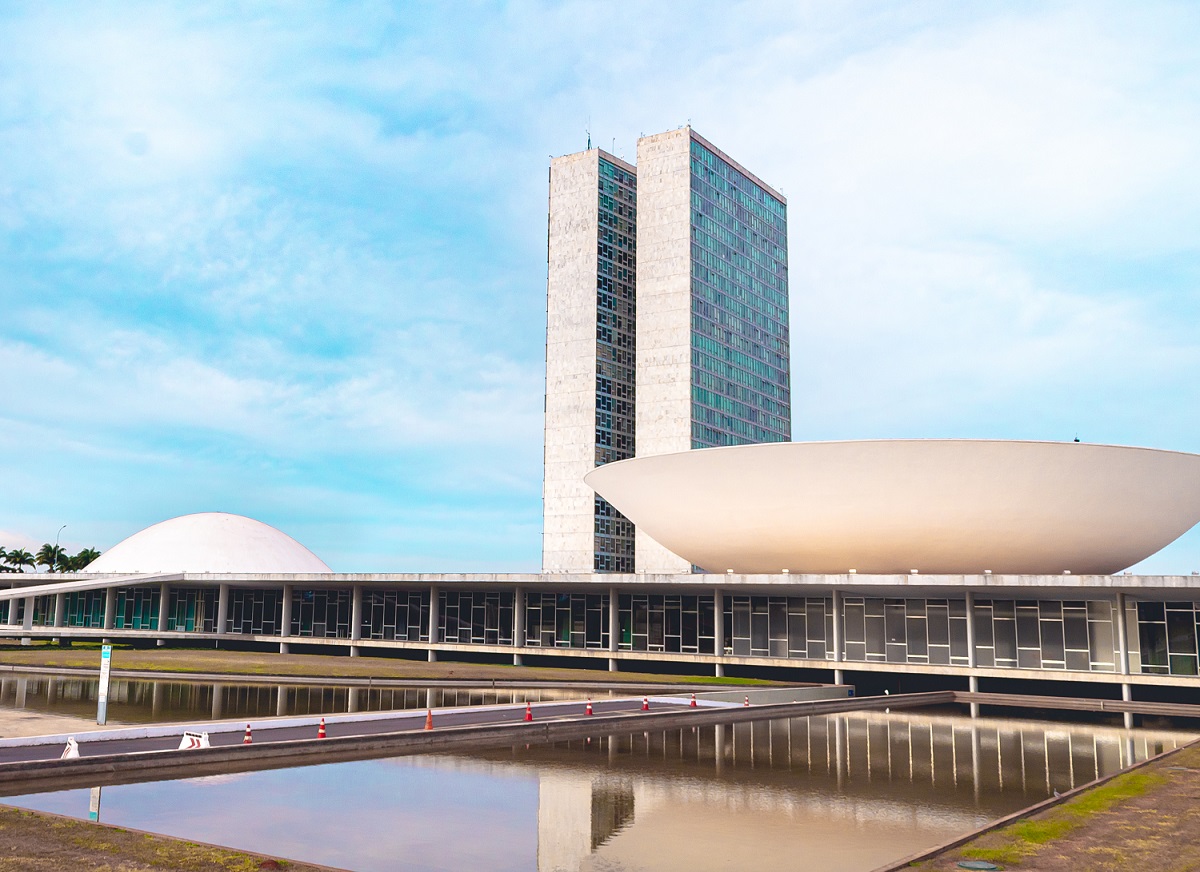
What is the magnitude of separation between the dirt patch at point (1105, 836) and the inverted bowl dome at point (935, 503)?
2078cm

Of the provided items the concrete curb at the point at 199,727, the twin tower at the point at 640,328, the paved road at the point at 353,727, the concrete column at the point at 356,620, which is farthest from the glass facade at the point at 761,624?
the twin tower at the point at 640,328

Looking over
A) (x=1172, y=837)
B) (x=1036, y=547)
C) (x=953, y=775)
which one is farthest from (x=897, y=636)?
(x=1172, y=837)

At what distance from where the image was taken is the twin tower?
9681 cm

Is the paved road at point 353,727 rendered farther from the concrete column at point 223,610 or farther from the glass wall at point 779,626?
the concrete column at point 223,610

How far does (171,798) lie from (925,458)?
29087 mm

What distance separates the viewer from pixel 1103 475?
1485 inches

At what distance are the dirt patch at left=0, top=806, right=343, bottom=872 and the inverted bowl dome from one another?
2858cm

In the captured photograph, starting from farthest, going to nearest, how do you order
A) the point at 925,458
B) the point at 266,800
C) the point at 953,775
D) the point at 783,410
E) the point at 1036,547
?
the point at 783,410 → the point at 1036,547 → the point at 925,458 → the point at 953,775 → the point at 266,800

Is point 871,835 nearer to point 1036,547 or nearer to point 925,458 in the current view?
point 925,458

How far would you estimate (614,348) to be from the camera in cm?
10106

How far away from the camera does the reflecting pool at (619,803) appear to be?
1275 centimetres

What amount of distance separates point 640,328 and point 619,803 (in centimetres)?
8477

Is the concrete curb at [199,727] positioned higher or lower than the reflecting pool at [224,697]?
higher

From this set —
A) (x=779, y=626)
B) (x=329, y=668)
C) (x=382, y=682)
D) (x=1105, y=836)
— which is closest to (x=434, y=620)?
(x=329, y=668)
